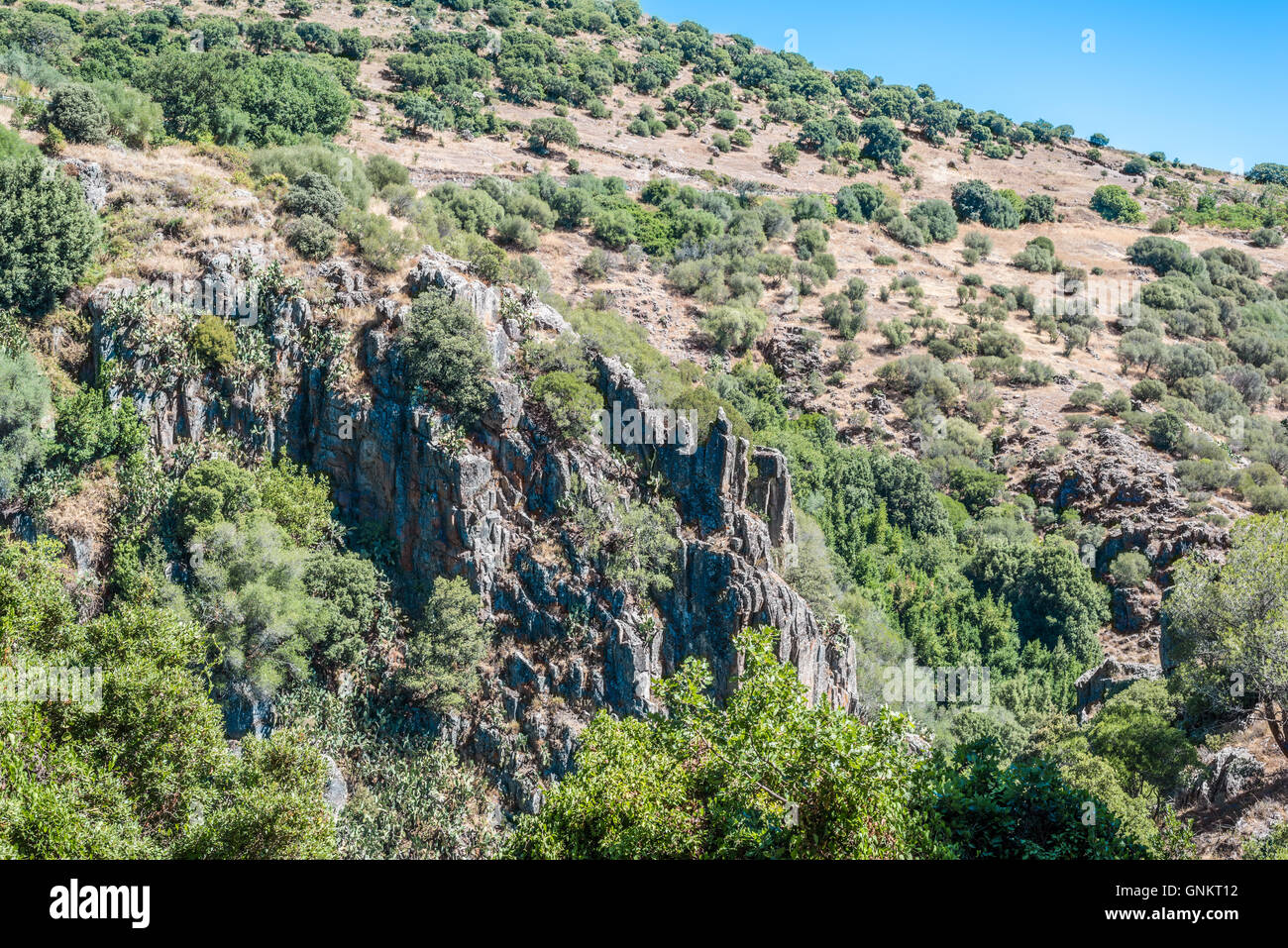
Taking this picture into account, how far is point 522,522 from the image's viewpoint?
32.9 metres

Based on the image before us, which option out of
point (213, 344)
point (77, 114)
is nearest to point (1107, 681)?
point (213, 344)

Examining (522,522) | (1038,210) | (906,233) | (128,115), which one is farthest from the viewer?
(1038,210)

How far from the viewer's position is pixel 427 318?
33844 millimetres

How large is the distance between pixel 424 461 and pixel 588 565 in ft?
24.4

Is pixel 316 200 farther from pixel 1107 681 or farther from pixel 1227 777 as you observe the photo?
pixel 1227 777

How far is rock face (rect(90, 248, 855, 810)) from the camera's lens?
30969mm

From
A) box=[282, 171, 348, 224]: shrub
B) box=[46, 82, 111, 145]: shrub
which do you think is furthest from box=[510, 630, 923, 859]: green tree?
box=[46, 82, 111, 145]: shrub

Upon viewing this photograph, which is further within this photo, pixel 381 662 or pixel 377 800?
pixel 381 662

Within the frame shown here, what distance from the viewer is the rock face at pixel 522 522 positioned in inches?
1219

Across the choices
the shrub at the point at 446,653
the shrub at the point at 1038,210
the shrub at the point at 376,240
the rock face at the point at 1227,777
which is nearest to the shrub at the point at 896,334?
the shrub at the point at 1038,210

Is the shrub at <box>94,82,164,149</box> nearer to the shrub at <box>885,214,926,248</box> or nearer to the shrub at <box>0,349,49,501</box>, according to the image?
the shrub at <box>0,349,49,501</box>
